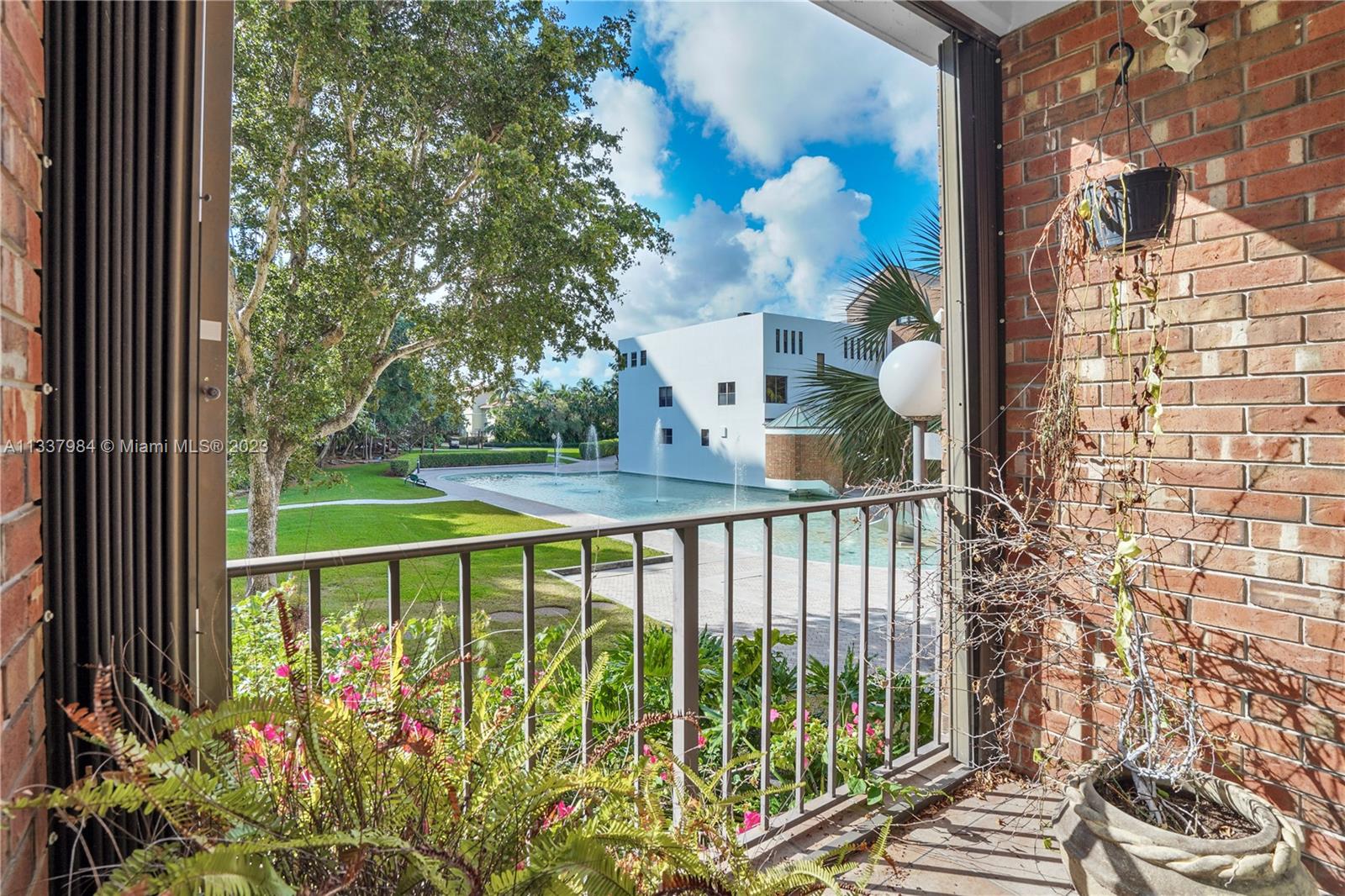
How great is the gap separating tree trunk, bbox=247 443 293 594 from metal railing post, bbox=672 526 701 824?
12.2ft

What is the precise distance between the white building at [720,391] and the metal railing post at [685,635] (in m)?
1.92

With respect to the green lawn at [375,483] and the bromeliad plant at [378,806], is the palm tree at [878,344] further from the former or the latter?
the bromeliad plant at [378,806]

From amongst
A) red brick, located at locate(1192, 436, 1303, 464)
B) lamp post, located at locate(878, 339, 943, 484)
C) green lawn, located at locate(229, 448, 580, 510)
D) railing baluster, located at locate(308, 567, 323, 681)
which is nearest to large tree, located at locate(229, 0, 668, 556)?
green lawn, located at locate(229, 448, 580, 510)

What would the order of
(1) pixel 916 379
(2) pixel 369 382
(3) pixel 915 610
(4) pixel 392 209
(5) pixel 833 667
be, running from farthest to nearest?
(2) pixel 369 382 → (4) pixel 392 209 → (1) pixel 916 379 → (3) pixel 915 610 → (5) pixel 833 667

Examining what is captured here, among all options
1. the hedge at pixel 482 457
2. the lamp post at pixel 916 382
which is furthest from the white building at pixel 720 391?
the lamp post at pixel 916 382

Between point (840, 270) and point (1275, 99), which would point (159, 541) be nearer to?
point (1275, 99)

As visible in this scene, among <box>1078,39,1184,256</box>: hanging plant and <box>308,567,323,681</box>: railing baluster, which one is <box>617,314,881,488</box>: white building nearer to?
<box>1078,39,1184,256</box>: hanging plant

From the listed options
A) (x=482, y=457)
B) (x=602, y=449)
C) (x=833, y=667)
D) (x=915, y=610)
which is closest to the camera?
(x=833, y=667)

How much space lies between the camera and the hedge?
11.3 ft

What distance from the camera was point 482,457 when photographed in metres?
3.48

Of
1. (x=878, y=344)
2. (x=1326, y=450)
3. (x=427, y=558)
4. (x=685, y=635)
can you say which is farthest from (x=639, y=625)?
(x=878, y=344)

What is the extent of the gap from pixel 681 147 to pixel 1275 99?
397 centimetres

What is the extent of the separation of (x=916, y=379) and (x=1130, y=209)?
827 mm

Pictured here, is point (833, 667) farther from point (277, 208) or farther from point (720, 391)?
point (277, 208)
